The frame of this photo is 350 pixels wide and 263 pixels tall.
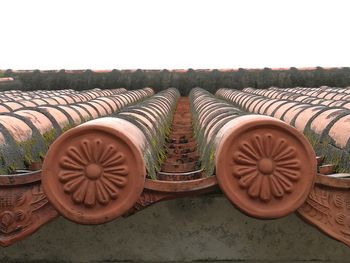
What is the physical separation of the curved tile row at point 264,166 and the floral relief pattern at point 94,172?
49 cm

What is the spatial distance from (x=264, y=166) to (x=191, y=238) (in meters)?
1.19

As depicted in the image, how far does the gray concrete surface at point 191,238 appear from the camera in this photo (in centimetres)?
312

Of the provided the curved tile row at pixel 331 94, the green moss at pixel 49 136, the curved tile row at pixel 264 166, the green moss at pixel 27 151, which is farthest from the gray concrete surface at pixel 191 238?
the curved tile row at pixel 331 94

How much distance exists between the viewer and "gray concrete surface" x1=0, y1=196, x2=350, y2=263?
123 inches

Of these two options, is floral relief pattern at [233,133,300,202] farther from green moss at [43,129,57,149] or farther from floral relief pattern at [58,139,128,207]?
green moss at [43,129,57,149]

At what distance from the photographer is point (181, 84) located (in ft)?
53.0

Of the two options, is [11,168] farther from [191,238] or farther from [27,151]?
[191,238]

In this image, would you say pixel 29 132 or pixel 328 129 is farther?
pixel 29 132

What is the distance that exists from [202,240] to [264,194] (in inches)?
44.0

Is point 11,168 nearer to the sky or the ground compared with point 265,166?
nearer to the ground

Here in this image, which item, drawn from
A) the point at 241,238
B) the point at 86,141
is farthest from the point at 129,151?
the point at 241,238

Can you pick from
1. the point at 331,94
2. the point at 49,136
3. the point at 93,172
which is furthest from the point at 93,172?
the point at 331,94

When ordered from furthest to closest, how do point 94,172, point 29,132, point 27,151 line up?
point 29,132, point 27,151, point 94,172

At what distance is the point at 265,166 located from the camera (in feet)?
7.08
